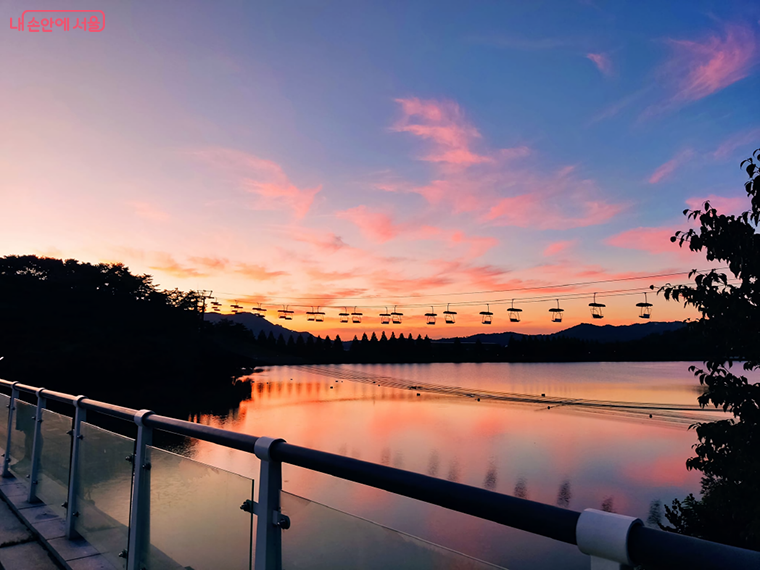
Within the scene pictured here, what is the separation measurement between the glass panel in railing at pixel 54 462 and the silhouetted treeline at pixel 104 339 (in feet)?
137

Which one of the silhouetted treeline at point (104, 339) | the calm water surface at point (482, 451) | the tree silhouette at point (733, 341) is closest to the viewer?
the tree silhouette at point (733, 341)

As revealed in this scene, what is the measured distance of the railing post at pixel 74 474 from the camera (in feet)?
10.9

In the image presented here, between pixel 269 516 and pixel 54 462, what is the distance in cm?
315

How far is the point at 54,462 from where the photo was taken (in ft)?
12.8

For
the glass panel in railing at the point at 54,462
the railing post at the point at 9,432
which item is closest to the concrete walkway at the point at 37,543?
the glass panel in railing at the point at 54,462

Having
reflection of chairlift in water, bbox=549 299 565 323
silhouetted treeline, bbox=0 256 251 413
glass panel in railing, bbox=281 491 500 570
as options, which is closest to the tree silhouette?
glass panel in railing, bbox=281 491 500 570

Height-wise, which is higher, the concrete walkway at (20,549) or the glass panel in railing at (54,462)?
the glass panel in railing at (54,462)

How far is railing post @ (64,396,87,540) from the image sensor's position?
3.33m

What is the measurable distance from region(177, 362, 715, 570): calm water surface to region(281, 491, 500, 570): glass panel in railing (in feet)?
45.9

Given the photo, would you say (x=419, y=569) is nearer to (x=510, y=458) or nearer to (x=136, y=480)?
(x=136, y=480)

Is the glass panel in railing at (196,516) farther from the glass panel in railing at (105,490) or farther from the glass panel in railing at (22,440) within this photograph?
the glass panel in railing at (22,440)

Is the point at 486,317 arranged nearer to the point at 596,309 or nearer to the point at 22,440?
the point at 596,309

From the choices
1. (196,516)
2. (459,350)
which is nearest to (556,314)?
(196,516)

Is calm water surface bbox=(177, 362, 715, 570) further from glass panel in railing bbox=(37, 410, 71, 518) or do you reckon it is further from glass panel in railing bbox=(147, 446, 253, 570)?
glass panel in railing bbox=(147, 446, 253, 570)
